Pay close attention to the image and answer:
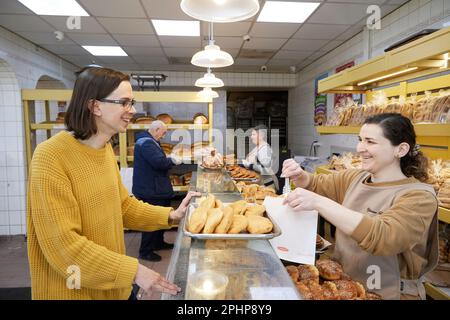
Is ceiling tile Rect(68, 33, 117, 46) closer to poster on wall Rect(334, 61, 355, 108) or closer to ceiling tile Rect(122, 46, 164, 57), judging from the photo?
ceiling tile Rect(122, 46, 164, 57)

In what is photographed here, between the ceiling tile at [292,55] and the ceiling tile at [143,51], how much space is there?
250 cm

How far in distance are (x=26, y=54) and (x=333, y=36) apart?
5432 mm

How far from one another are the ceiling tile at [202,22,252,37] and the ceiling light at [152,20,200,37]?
0.14 meters

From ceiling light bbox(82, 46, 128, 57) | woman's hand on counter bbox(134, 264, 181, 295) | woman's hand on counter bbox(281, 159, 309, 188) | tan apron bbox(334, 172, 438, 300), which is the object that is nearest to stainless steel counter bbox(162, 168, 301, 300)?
woman's hand on counter bbox(134, 264, 181, 295)

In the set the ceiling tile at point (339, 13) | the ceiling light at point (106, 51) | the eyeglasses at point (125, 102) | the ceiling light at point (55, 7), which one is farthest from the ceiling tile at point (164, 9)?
the eyeglasses at point (125, 102)

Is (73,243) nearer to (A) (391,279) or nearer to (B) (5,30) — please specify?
(A) (391,279)

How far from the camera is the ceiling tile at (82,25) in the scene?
4.58 metres

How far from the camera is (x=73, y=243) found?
1.13 meters

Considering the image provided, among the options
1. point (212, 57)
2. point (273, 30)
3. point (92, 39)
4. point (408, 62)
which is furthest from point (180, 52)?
point (408, 62)

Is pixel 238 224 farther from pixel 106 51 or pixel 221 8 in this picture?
pixel 106 51

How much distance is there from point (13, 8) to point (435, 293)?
5541mm

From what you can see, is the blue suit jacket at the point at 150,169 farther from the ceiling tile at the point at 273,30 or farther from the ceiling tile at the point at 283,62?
the ceiling tile at the point at 283,62

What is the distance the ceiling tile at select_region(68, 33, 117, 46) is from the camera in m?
5.37

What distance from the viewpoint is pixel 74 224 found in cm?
118
